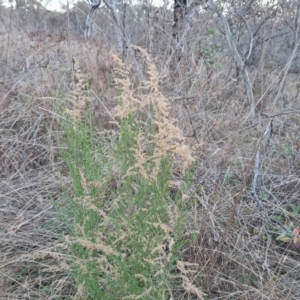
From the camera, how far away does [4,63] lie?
314cm

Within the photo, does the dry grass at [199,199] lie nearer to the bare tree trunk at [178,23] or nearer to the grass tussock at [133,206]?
the grass tussock at [133,206]

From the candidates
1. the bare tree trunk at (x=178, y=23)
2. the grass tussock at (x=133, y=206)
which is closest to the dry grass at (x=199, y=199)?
the grass tussock at (x=133, y=206)

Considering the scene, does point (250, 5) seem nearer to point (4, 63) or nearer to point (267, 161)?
point (267, 161)

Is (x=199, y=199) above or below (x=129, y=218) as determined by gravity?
below

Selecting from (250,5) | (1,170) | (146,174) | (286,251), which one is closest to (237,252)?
(286,251)

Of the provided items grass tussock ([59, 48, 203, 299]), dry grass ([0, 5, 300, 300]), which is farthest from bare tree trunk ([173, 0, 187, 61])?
grass tussock ([59, 48, 203, 299])

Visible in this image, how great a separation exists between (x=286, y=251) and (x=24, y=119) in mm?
1853

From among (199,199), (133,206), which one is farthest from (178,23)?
(133,206)

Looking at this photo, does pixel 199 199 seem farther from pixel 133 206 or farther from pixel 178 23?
pixel 178 23

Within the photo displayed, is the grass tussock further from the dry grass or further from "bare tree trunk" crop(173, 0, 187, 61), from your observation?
"bare tree trunk" crop(173, 0, 187, 61)

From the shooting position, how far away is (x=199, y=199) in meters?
1.80

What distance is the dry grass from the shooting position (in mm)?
1649

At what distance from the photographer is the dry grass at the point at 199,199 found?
1.65m

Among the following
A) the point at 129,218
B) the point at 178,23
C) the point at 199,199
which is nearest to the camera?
the point at 129,218
